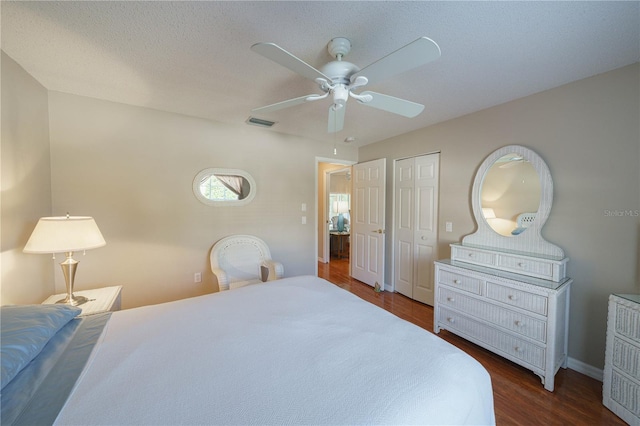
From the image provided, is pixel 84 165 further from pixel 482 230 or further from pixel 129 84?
pixel 482 230

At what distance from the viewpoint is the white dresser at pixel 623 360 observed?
1.44 m

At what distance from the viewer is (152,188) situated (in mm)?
2586

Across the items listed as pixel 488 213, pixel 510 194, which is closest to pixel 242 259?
pixel 488 213

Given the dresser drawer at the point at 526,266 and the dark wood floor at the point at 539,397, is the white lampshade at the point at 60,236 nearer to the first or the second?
the dark wood floor at the point at 539,397

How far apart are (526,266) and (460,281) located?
0.52 meters

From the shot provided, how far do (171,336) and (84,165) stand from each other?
217 centimetres

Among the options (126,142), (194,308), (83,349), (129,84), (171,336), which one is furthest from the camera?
(126,142)

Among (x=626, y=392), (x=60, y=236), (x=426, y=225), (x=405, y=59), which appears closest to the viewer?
(x=405, y=59)

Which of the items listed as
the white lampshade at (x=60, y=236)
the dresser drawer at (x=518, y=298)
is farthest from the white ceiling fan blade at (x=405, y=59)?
the white lampshade at (x=60, y=236)

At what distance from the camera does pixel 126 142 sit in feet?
8.02

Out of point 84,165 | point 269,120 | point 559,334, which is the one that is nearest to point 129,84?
point 84,165

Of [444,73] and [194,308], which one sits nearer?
[194,308]

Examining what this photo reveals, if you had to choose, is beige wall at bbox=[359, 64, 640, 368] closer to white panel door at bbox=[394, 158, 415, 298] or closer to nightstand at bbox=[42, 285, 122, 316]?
white panel door at bbox=[394, 158, 415, 298]

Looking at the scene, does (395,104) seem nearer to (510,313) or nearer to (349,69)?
(349,69)
